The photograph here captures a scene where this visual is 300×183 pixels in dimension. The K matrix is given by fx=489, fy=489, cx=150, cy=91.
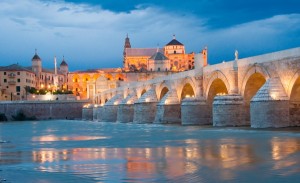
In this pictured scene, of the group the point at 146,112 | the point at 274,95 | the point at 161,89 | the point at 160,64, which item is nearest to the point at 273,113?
the point at 274,95

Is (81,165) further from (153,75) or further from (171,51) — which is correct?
(171,51)

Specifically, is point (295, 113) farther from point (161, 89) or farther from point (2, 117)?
point (2, 117)

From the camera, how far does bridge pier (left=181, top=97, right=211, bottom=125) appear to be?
36.2 meters

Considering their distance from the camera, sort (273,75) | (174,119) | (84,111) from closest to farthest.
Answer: (273,75)
(174,119)
(84,111)

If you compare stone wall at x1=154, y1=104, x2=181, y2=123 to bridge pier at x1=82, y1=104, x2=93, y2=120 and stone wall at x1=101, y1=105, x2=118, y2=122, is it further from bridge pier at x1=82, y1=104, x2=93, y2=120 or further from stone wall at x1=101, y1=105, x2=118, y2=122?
Answer: bridge pier at x1=82, y1=104, x2=93, y2=120

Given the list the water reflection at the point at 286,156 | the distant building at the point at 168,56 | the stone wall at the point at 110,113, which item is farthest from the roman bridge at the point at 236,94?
the distant building at the point at 168,56

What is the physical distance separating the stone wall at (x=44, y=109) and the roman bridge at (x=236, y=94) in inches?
1444

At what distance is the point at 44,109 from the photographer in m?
81.8

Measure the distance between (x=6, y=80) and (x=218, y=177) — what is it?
323 feet

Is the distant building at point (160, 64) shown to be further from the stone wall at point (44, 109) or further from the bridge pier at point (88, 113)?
the bridge pier at point (88, 113)

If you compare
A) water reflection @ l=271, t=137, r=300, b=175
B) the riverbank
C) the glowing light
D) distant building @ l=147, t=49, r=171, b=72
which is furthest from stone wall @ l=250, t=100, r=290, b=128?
distant building @ l=147, t=49, r=171, b=72

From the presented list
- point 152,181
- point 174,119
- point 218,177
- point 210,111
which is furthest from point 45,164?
point 174,119

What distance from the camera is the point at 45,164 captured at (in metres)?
13.6

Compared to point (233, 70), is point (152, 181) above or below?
below
